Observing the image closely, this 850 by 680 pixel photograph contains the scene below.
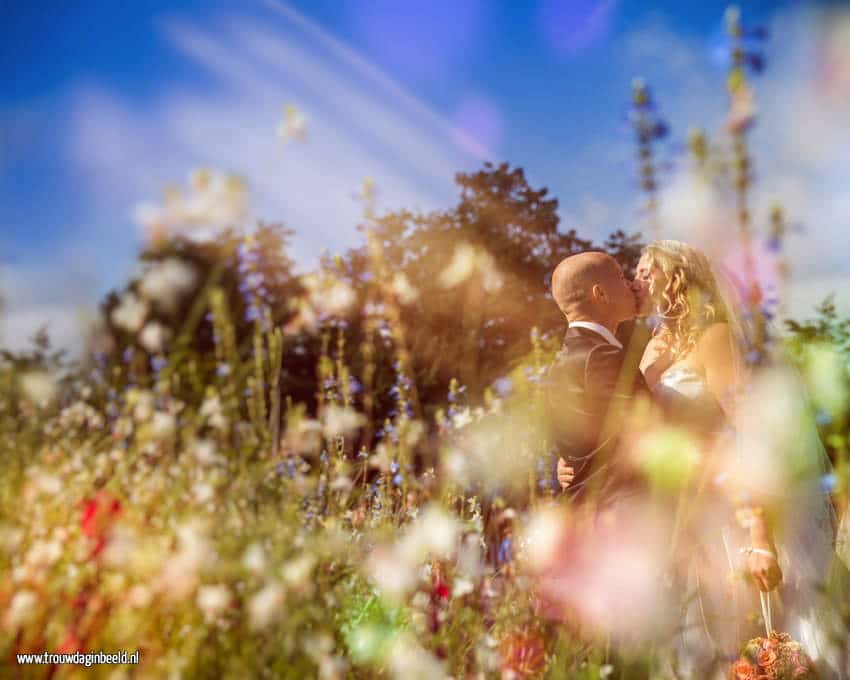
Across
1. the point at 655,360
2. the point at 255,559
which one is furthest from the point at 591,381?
the point at 255,559

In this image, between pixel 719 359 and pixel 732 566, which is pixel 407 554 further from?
pixel 719 359

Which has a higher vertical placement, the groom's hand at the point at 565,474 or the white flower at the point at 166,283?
the white flower at the point at 166,283

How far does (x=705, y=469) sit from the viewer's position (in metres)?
3.02

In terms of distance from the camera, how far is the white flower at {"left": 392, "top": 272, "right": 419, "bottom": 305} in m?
4.54

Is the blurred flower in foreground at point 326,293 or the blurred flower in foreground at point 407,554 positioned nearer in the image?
the blurred flower in foreground at point 407,554

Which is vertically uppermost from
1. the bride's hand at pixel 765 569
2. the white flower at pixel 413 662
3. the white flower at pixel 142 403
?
the white flower at pixel 142 403

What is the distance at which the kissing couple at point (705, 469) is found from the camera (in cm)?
286

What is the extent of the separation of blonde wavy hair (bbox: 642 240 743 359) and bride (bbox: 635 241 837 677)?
0.35 feet

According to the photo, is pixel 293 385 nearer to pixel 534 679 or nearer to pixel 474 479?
pixel 474 479

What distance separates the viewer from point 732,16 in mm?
1506

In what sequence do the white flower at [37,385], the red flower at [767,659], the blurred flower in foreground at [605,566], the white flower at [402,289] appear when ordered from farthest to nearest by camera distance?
the white flower at [402,289] < the red flower at [767,659] < the blurred flower in foreground at [605,566] < the white flower at [37,385]

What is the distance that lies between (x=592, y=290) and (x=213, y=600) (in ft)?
7.77

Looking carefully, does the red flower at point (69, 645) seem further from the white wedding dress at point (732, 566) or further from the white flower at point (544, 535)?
the white wedding dress at point (732, 566)

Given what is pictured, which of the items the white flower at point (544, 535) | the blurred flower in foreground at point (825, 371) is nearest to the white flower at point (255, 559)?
the white flower at point (544, 535)
